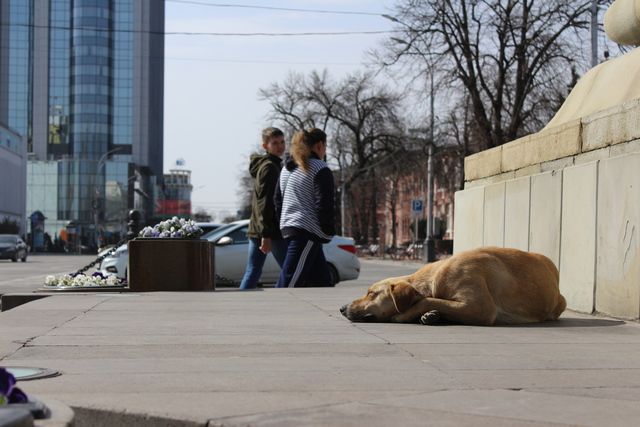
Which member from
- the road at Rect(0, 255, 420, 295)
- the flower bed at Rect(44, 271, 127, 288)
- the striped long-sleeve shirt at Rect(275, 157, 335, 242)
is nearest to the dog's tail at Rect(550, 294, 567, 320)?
the striped long-sleeve shirt at Rect(275, 157, 335, 242)

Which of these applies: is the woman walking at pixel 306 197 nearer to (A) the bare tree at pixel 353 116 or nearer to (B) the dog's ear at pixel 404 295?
(B) the dog's ear at pixel 404 295

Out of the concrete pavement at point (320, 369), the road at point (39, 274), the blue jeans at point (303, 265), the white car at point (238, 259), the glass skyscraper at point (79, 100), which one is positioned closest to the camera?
the concrete pavement at point (320, 369)

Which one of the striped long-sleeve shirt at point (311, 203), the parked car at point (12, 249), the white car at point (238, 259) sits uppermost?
the striped long-sleeve shirt at point (311, 203)

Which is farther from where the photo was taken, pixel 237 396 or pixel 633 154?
Result: pixel 633 154

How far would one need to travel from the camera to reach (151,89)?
14362 cm

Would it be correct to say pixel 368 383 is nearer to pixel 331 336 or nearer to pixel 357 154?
pixel 331 336

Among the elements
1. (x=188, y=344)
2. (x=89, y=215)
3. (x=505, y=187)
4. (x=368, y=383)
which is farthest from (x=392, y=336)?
(x=89, y=215)

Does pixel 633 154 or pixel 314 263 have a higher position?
pixel 633 154

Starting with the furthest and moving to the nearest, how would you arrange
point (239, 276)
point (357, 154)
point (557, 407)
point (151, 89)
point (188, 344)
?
point (151, 89), point (357, 154), point (239, 276), point (188, 344), point (557, 407)

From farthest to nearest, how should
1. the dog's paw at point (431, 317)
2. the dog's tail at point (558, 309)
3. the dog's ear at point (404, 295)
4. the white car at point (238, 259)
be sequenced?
1. the white car at point (238, 259)
2. the dog's tail at point (558, 309)
3. the dog's ear at point (404, 295)
4. the dog's paw at point (431, 317)

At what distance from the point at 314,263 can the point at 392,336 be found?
497 cm

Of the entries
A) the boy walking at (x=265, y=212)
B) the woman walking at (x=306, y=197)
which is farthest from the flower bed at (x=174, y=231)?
the woman walking at (x=306, y=197)

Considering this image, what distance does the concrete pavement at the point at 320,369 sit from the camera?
349 cm

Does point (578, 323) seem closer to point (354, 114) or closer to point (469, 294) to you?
point (469, 294)
